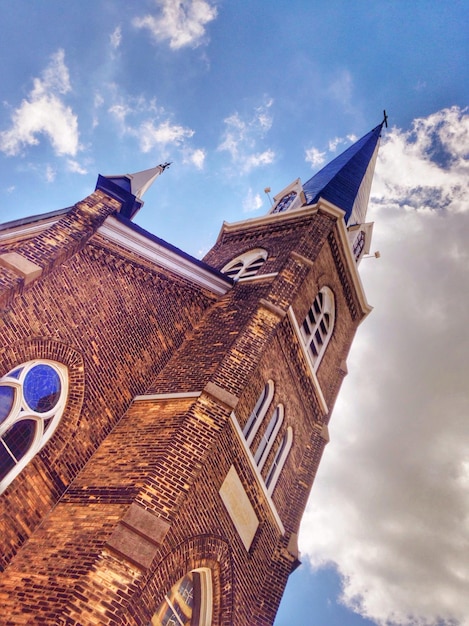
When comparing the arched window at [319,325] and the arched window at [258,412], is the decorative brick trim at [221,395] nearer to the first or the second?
the arched window at [258,412]

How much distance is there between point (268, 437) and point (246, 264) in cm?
610

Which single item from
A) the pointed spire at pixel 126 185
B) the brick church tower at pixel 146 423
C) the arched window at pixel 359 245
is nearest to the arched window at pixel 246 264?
the brick church tower at pixel 146 423

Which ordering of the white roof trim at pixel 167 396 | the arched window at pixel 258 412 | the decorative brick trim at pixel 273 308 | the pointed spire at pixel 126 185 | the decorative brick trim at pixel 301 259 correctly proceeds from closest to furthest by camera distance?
the white roof trim at pixel 167 396 < the arched window at pixel 258 412 < the decorative brick trim at pixel 273 308 < the decorative brick trim at pixel 301 259 < the pointed spire at pixel 126 185

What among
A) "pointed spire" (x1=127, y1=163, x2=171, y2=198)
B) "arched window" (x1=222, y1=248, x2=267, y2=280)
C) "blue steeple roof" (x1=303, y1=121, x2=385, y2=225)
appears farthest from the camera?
"blue steeple roof" (x1=303, y1=121, x2=385, y2=225)

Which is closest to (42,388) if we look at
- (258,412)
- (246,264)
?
(258,412)

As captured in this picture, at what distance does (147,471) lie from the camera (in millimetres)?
7578

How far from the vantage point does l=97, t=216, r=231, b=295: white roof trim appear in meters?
10.8

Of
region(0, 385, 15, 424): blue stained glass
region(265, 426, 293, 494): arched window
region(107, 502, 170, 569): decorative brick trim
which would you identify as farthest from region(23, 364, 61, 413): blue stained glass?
region(265, 426, 293, 494): arched window

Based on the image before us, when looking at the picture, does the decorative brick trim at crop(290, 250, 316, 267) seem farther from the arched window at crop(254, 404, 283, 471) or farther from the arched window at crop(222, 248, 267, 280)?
the arched window at crop(254, 404, 283, 471)

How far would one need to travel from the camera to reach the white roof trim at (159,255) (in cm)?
1084

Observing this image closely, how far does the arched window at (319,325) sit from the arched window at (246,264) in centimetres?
220

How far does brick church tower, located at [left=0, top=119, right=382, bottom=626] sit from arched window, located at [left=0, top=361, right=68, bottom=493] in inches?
1.0

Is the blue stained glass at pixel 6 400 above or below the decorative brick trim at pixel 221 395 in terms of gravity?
below

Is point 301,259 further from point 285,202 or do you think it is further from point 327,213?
point 285,202
